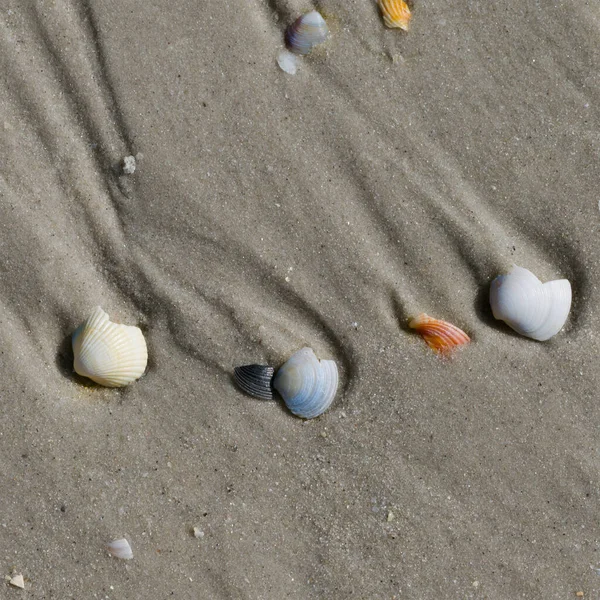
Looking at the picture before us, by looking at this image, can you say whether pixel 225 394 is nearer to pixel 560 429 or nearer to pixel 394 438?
pixel 394 438

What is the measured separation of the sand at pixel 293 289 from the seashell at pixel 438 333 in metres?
0.05

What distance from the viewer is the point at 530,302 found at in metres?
3.00

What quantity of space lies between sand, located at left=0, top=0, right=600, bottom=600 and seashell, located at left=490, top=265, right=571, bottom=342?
3.7 inches

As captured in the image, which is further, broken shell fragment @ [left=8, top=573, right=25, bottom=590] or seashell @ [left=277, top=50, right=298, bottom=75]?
seashell @ [left=277, top=50, right=298, bottom=75]

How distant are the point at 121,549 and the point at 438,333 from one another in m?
1.67

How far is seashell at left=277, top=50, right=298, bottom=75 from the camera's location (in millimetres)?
3086

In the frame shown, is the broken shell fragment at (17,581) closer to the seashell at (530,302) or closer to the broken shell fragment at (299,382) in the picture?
the broken shell fragment at (299,382)

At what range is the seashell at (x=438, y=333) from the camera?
303 cm

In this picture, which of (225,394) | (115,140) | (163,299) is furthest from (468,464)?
(115,140)

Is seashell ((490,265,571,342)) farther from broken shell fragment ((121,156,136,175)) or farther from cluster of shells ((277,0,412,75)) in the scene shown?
broken shell fragment ((121,156,136,175))

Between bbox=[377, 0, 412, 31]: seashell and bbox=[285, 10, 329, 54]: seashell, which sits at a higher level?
bbox=[377, 0, 412, 31]: seashell

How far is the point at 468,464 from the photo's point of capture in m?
3.05

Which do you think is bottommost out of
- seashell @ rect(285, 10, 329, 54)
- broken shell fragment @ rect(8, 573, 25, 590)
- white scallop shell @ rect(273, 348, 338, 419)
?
broken shell fragment @ rect(8, 573, 25, 590)

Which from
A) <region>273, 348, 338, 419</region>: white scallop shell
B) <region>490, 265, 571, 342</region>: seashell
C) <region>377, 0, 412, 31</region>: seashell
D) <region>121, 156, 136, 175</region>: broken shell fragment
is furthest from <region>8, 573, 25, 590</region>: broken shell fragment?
<region>377, 0, 412, 31</region>: seashell
